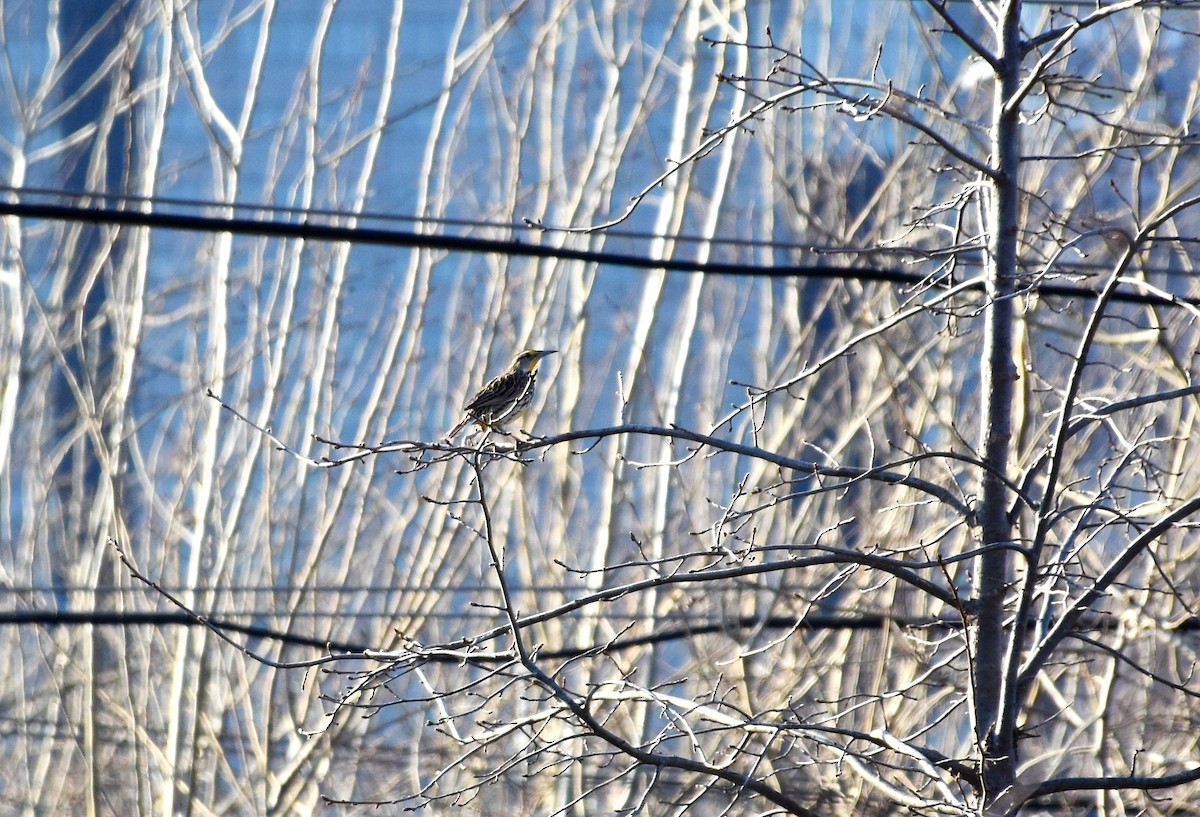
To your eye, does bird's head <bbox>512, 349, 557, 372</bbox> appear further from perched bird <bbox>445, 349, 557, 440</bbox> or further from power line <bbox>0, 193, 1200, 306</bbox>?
power line <bbox>0, 193, 1200, 306</bbox>

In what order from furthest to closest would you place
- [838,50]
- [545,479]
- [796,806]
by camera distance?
[545,479]
[838,50]
[796,806]

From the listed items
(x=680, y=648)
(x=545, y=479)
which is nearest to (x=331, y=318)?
(x=545, y=479)

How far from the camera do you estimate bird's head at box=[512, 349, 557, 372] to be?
8.65 metres

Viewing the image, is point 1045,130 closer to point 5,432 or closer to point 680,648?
point 5,432

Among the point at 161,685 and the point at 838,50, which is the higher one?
the point at 838,50

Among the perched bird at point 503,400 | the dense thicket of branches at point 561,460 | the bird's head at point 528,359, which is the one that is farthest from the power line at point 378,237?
the bird's head at point 528,359

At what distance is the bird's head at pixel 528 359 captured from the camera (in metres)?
8.65

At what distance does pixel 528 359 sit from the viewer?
891 cm

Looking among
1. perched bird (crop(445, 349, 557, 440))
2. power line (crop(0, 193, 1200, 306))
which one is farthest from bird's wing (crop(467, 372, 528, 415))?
power line (crop(0, 193, 1200, 306))

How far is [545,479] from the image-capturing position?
22766 mm

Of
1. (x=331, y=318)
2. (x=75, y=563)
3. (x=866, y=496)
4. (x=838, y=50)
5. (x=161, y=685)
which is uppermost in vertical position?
(x=838, y=50)

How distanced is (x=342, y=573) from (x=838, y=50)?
853cm

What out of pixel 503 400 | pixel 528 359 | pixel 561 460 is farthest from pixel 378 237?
pixel 561 460

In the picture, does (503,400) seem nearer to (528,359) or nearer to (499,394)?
(499,394)
